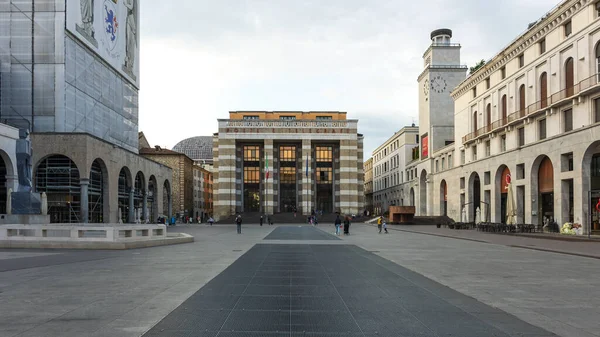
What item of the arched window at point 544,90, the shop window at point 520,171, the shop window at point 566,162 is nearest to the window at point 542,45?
the arched window at point 544,90

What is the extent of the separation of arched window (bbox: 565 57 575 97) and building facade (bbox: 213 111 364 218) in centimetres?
5718

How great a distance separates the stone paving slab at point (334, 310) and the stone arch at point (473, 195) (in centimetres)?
5227

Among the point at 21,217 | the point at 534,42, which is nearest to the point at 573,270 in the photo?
the point at 21,217

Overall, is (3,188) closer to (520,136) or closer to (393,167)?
(520,136)

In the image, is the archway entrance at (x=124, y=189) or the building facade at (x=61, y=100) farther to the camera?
the archway entrance at (x=124, y=189)

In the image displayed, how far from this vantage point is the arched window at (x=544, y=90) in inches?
1725

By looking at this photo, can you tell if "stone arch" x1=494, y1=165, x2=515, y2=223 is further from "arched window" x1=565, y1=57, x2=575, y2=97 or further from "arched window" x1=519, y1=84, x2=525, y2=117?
"arched window" x1=565, y1=57, x2=575, y2=97

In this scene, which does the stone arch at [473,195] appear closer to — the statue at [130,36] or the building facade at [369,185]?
the statue at [130,36]

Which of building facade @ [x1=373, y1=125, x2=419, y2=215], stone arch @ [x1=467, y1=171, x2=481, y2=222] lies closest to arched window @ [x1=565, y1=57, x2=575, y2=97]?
stone arch @ [x1=467, y1=171, x2=481, y2=222]

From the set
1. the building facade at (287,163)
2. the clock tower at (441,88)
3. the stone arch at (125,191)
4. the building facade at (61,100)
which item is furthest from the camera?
the building facade at (287,163)

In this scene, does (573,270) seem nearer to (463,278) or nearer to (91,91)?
(463,278)

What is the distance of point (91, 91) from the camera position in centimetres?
5591

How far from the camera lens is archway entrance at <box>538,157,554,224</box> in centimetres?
4340

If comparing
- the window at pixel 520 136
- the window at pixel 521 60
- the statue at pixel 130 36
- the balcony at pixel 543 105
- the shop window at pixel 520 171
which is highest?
the statue at pixel 130 36
